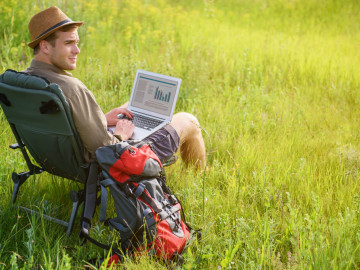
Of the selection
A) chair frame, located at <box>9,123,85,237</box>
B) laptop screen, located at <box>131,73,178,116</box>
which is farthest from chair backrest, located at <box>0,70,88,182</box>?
laptop screen, located at <box>131,73,178,116</box>

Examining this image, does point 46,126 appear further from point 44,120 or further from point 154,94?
point 154,94

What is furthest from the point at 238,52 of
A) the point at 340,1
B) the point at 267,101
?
the point at 340,1

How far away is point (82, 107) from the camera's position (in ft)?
9.57

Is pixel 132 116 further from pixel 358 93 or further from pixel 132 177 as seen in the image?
pixel 358 93

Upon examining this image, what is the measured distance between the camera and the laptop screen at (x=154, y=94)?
4.01m

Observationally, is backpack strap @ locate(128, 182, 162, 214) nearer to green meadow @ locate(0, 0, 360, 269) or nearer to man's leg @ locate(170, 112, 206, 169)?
green meadow @ locate(0, 0, 360, 269)

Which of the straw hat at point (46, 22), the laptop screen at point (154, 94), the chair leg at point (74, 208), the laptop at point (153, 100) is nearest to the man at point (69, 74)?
the straw hat at point (46, 22)

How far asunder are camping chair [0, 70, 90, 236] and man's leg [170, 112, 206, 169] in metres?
1.05

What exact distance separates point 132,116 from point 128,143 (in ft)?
3.28

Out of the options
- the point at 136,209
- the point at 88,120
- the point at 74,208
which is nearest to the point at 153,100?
the point at 88,120

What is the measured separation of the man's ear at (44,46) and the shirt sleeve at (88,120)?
0.43m

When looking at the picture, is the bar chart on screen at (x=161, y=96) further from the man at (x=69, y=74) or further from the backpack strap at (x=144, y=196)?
the backpack strap at (x=144, y=196)

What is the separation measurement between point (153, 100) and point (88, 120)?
1.23 m

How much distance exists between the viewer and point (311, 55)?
24.2ft
